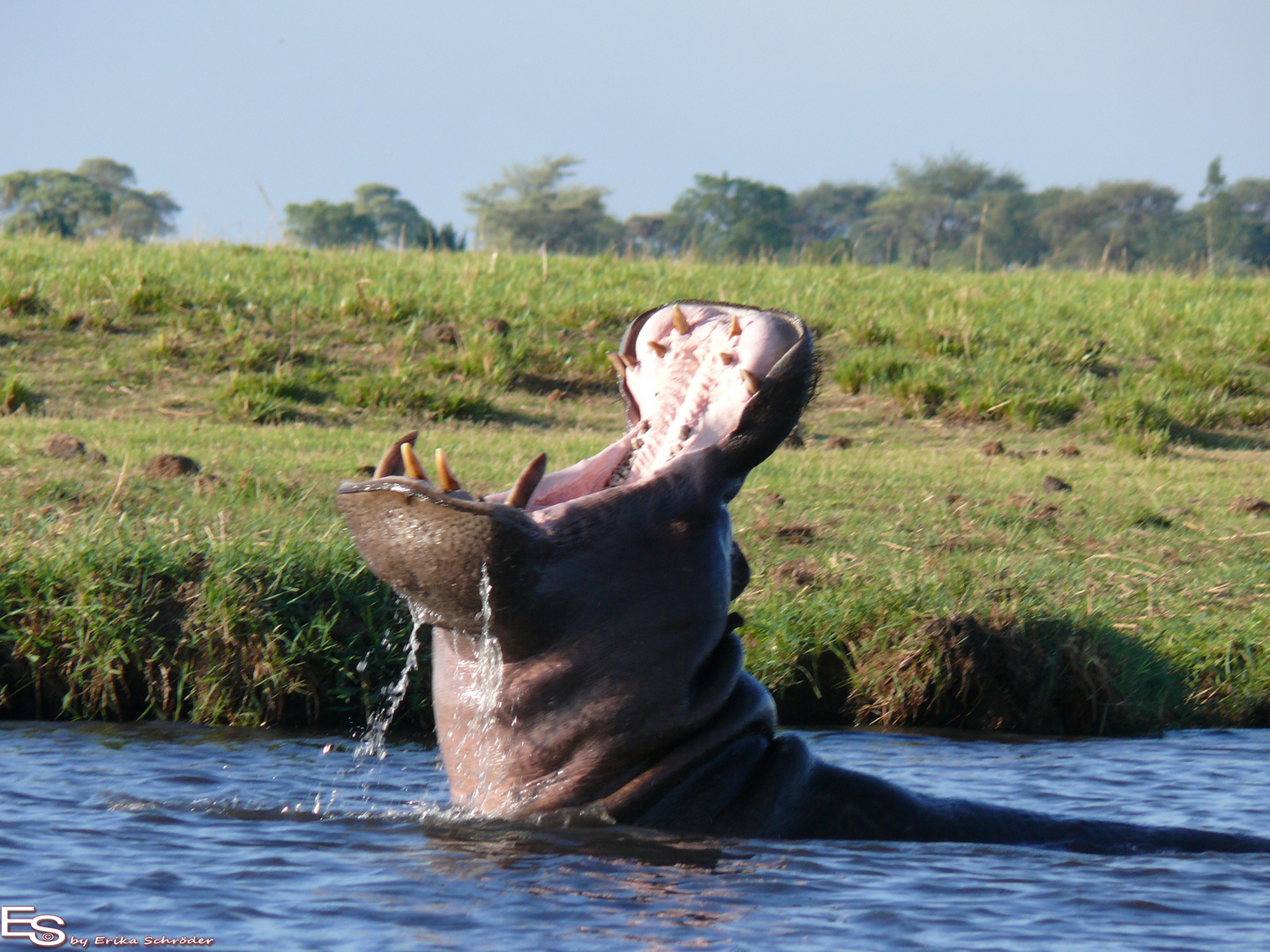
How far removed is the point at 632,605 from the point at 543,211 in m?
62.5

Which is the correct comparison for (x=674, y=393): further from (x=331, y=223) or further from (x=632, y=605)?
(x=331, y=223)

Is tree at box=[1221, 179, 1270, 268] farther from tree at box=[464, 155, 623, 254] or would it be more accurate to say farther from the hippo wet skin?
the hippo wet skin

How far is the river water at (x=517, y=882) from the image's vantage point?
9.54 ft

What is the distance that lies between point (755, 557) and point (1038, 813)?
309cm

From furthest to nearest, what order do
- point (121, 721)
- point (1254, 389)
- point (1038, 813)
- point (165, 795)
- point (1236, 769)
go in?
point (1254, 389) → point (121, 721) → point (1236, 769) → point (165, 795) → point (1038, 813)

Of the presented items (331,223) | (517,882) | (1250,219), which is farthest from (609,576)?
(331,223)

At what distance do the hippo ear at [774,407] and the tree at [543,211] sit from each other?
2038 inches

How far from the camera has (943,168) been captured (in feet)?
201

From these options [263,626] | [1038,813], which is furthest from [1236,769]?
[263,626]

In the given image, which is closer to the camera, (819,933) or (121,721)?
(819,933)

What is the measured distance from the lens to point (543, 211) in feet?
211

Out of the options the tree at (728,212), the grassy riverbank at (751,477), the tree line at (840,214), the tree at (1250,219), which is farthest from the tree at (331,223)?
the grassy riverbank at (751,477)

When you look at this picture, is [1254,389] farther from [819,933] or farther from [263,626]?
[819,933]

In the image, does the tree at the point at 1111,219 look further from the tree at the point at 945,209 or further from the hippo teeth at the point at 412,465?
the hippo teeth at the point at 412,465
